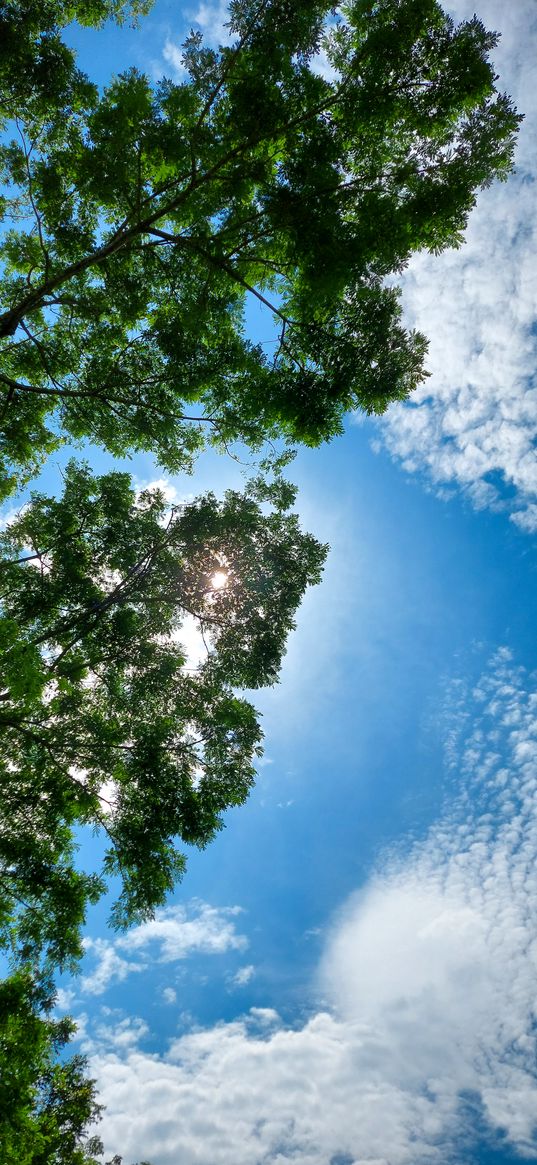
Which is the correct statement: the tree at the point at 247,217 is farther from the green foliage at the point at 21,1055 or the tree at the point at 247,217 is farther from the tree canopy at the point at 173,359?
the green foliage at the point at 21,1055

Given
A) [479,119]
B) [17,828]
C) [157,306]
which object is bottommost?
[17,828]

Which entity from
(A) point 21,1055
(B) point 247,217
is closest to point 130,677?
(A) point 21,1055

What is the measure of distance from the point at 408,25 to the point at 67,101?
461cm

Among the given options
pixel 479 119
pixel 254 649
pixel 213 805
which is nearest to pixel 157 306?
pixel 479 119

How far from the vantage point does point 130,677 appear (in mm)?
8953

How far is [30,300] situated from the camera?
6.63m

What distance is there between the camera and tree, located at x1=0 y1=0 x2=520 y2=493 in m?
6.57

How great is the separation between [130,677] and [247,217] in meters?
7.01

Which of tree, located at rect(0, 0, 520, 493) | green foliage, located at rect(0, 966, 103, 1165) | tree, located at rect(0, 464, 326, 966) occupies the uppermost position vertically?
tree, located at rect(0, 0, 520, 493)

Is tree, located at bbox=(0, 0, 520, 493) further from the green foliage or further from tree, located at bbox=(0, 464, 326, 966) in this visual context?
the green foliage

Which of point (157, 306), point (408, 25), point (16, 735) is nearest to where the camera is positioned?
point (408, 25)

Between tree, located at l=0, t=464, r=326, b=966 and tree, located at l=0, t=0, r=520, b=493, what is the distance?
137cm

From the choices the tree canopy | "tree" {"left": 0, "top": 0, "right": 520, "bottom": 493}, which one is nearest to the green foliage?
the tree canopy

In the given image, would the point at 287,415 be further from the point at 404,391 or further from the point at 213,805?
the point at 213,805
